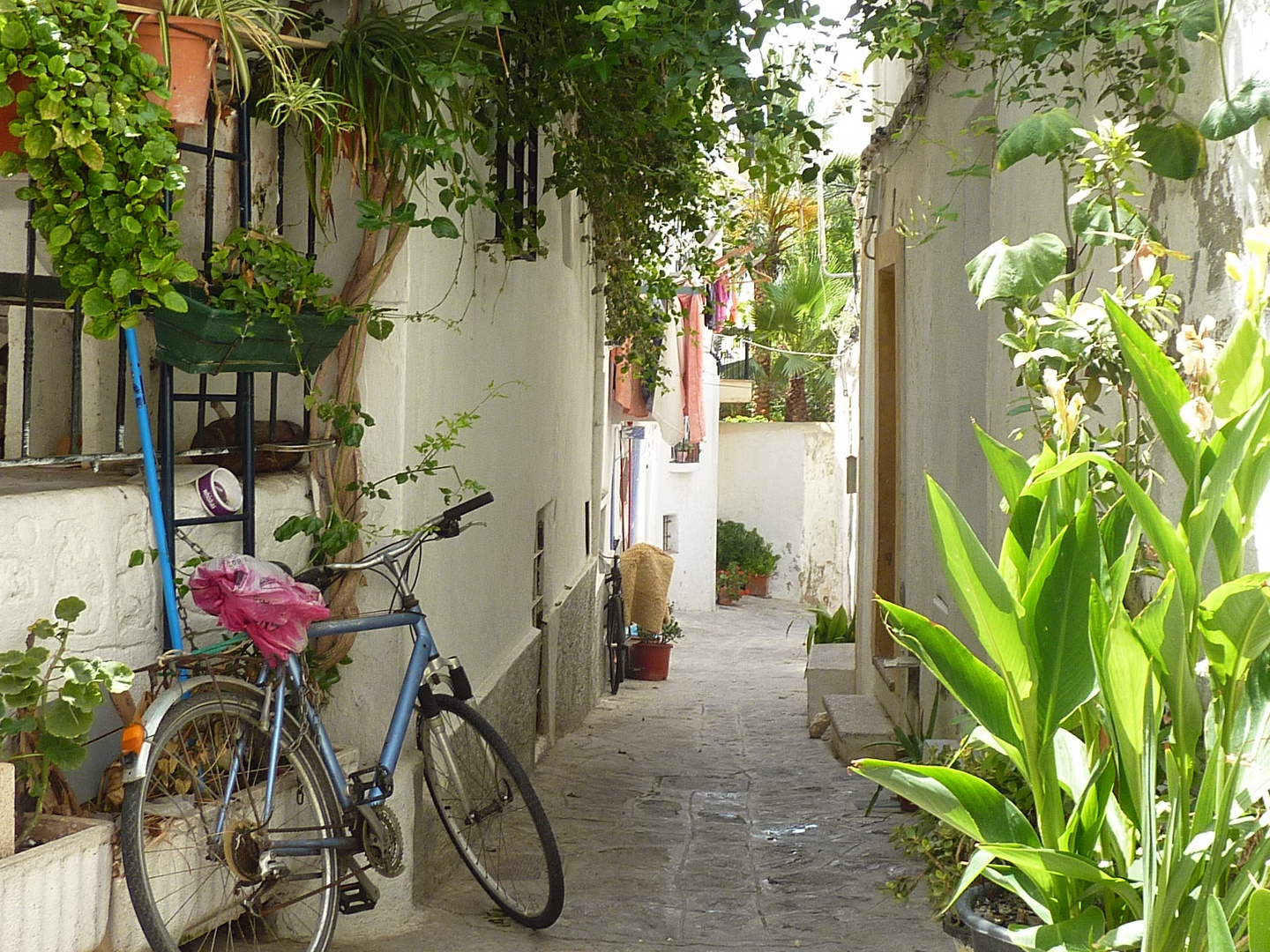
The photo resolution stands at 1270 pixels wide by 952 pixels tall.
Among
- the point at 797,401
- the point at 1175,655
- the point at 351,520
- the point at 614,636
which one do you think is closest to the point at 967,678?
the point at 1175,655

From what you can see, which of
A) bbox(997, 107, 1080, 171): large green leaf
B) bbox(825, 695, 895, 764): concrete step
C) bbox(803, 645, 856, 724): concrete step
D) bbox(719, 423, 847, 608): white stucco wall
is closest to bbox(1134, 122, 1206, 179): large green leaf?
bbox(997, 107, 1080, 171): large green leaf

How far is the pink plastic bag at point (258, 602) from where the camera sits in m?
2.71

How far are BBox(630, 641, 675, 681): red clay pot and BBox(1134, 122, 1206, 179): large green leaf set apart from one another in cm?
929

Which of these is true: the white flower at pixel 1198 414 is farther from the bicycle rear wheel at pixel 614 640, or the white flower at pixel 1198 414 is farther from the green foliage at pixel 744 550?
the green foliage at pixel 744 550

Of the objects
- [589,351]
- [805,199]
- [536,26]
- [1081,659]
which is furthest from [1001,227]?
[805,199]

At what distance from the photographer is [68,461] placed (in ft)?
8.73

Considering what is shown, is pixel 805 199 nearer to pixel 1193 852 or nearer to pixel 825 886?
pixel 825 886

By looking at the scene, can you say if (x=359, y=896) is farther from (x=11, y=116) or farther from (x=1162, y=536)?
(x=1162, y=536)

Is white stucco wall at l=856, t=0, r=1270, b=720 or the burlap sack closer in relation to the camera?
white stucco wall at l=856, t=0, r=1270, b=720

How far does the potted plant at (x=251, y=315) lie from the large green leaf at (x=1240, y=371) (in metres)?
2.11

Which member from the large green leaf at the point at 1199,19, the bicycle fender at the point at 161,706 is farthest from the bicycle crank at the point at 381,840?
the large green leaf at the point at 1199,19

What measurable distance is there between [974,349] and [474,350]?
202cm

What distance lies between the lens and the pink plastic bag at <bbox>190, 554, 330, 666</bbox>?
271 cm

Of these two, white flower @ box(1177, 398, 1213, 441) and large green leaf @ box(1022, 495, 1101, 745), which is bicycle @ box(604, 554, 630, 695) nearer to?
large green leaf @ box(1022, 495, 1101, 745)
